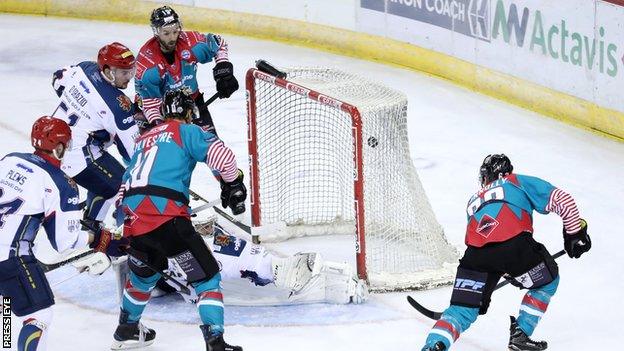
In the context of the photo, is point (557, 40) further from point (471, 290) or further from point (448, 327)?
point (448, 327)

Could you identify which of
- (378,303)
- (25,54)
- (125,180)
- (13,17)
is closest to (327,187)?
(378,303)

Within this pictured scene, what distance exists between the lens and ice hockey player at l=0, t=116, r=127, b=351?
18.0 ft

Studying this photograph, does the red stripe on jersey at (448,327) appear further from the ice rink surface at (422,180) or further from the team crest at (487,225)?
the ice rink surface at (422,180)

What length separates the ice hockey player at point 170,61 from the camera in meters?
7.22

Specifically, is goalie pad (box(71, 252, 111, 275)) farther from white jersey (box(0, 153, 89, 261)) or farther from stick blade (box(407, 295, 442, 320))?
stick blade (box(407, 295, 442, 320))

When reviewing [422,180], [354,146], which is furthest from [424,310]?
[422,180]

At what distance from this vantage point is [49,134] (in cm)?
561

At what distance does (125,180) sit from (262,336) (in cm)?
98

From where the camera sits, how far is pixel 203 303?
575cm

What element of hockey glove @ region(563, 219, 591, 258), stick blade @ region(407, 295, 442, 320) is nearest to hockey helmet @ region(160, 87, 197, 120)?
stick blade @ region(407, 295, 442, 320)

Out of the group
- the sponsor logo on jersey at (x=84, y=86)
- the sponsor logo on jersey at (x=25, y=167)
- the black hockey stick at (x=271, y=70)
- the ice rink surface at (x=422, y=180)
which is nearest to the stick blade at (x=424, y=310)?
the ice rink surface at (x=422, y=180)

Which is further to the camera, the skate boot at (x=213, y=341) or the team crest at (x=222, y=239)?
the team crest at (x=222, y=239)

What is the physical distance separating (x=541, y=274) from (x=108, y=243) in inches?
73.8

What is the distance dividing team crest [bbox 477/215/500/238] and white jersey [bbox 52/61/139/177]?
2.20 metres
